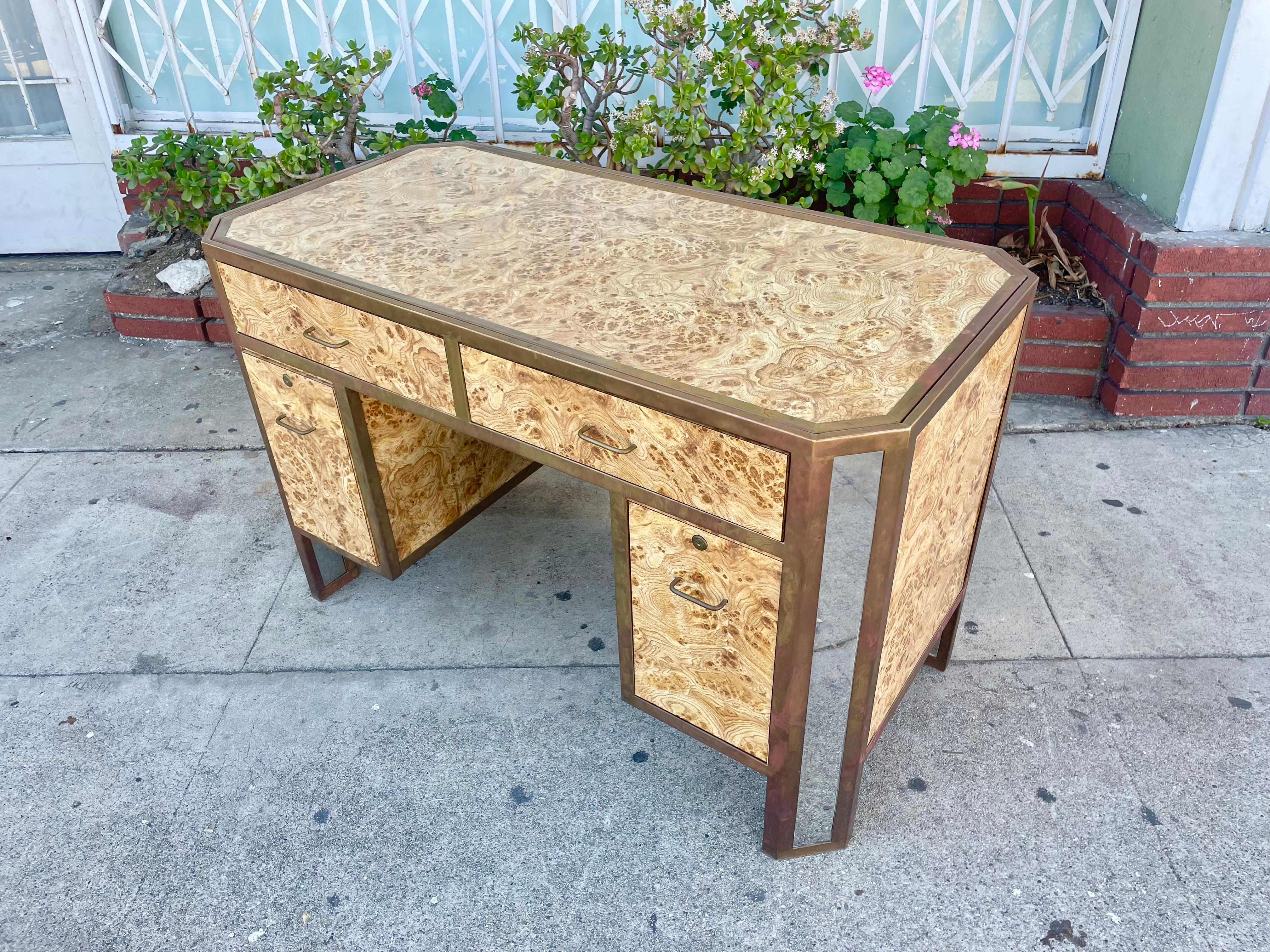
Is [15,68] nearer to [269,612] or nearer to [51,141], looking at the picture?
[51,141]

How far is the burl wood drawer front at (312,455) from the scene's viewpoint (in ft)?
6.71

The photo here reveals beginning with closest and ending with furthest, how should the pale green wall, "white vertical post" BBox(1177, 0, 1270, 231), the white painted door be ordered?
"white vertical post" BBox(1177, 0, 1270, 231) → the pale green wall → the white painted door

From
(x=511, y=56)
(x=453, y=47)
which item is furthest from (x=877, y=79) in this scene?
(x=453, y=47)

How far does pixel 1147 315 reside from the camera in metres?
2.84

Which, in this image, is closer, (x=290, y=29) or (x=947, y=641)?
(x=947, y=641)

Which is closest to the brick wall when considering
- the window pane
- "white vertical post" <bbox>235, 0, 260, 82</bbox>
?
"white vertical post" <bbox>235, 0, 260, 82</bbox>

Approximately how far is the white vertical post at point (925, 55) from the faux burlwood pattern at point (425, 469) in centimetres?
187

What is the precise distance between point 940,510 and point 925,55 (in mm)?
2104

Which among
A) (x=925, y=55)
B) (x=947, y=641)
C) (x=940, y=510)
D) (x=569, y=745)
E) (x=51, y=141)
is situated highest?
(x=925, y=55)

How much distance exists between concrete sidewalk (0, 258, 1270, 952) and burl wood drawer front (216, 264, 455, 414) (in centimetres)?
77

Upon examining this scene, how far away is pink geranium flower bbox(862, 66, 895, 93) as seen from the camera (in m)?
2.97

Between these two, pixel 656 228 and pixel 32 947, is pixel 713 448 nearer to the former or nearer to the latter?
pixel 656 228

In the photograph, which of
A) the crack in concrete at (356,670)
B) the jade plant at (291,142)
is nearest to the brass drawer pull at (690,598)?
the crack in concrete at (356,670)

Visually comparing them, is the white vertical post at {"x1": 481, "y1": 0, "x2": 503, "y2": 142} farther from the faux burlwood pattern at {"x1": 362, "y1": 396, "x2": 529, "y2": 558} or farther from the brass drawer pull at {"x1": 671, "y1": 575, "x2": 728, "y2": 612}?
the brass drawer pull at {"x1": 671, "y1": 575, "x2": 728, "y2": 612}
